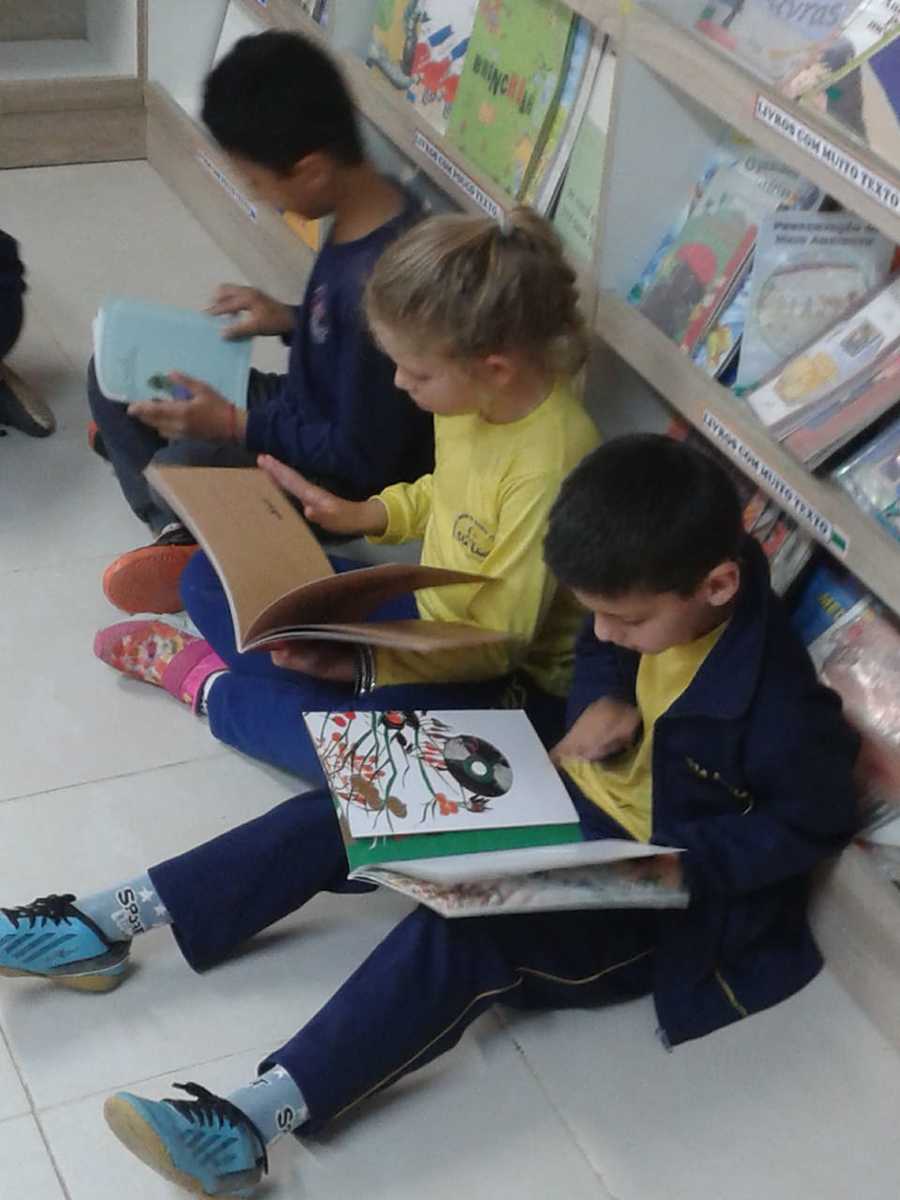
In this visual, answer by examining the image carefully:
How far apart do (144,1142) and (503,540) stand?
2.33 ft

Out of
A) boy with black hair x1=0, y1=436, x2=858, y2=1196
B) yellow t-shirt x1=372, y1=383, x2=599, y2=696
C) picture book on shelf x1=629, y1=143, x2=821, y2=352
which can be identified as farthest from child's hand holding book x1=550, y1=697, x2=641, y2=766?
picture book on shelf x1=629, y1=143, x2=821, y2=352

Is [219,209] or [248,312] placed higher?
[248,312]

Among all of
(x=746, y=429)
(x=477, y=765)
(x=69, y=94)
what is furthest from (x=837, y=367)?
(x=69, y=94)

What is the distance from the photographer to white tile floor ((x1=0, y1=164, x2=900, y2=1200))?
137 centimetres

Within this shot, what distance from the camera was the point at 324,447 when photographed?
193 centimetres

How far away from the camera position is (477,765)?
1.50 m

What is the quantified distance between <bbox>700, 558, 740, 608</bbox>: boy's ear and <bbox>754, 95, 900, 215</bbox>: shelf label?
35cm

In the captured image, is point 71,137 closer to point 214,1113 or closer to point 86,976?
point 86,976

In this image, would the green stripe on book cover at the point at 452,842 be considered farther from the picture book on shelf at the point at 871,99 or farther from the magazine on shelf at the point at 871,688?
the picture book on shelf at the point at 871,99

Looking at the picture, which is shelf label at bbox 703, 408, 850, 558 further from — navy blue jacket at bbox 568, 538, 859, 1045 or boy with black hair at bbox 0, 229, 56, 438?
boy with black hair at bbox 0, 229, 56, 438

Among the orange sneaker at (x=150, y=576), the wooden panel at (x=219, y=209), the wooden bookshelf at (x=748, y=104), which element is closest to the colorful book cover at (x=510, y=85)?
the wooden bookshelf at (x=748, y=104)

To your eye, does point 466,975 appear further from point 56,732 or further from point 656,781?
point 56,732

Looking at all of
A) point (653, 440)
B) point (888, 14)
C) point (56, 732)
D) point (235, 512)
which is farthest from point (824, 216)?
point (56, 732)

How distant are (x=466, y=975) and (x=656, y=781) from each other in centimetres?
27
